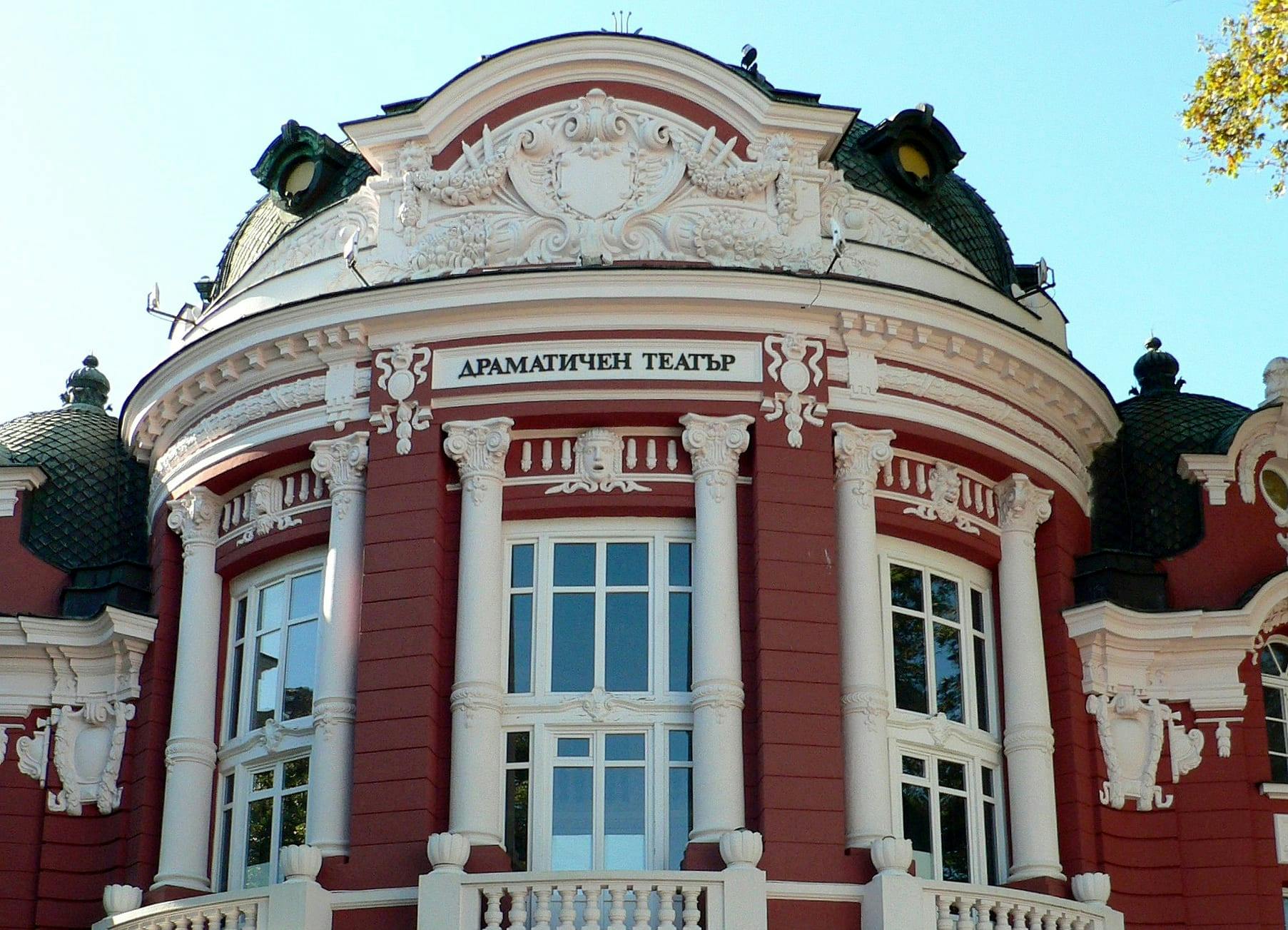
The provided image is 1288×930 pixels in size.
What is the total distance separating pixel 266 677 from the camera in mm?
23406

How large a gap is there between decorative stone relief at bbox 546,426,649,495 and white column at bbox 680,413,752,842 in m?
0.78

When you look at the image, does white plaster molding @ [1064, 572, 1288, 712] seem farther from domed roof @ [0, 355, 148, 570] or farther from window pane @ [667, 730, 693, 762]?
domed roof @ [0, 355, 148, 570]

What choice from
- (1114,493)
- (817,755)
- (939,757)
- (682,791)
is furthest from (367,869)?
(1114,493)

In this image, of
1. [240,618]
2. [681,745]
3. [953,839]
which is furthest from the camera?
[240,618]

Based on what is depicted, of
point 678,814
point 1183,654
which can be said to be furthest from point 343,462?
point 1183,654

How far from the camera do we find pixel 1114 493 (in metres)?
26.3

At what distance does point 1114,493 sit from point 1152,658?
2.60 metres

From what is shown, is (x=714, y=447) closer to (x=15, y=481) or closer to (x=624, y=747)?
(x=624, y=747)

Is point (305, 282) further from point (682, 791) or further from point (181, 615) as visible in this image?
point (682, 791)

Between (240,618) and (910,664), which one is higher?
(240,618)

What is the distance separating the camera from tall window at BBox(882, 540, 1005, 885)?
22.3 metres

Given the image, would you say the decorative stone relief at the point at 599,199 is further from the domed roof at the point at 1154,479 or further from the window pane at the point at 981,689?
the domed roof at the point at 1154,479

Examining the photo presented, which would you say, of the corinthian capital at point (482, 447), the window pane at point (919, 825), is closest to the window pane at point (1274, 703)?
the window pane at point (919, 825)

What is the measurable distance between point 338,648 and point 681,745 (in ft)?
12.5
